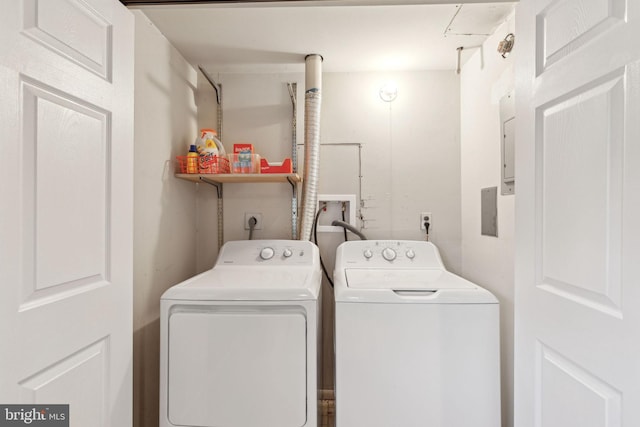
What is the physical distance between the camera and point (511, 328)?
1509 mm

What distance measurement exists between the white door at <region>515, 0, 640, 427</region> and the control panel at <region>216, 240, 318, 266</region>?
1.18 m

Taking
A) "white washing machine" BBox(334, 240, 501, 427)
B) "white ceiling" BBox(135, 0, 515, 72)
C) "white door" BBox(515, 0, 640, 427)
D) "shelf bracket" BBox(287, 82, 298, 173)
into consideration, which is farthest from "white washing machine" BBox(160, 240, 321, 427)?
"white ceiling" BBox(135, 0, 515, 72)

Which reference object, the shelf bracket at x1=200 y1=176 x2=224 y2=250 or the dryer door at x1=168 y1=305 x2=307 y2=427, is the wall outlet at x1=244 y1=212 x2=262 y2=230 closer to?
the shelf bracket at x1=200 y1=176 x2=224 y2=250

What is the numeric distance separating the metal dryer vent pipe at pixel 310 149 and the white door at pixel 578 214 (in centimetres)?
121

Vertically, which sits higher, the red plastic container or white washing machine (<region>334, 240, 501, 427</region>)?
the red plastic container

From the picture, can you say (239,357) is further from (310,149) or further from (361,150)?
(361,150)

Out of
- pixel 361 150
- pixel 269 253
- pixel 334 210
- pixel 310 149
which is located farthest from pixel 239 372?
pixel 361 150

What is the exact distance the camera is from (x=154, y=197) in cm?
171

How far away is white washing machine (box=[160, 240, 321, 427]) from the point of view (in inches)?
52.9

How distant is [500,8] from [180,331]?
6.74 feet

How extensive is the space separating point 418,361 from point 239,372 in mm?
749

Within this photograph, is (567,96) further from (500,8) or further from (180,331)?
(180,331)

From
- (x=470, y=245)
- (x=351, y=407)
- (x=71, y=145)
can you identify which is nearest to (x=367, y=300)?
(x=351, y=407)

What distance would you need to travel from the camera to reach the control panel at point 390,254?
1.96 metres
